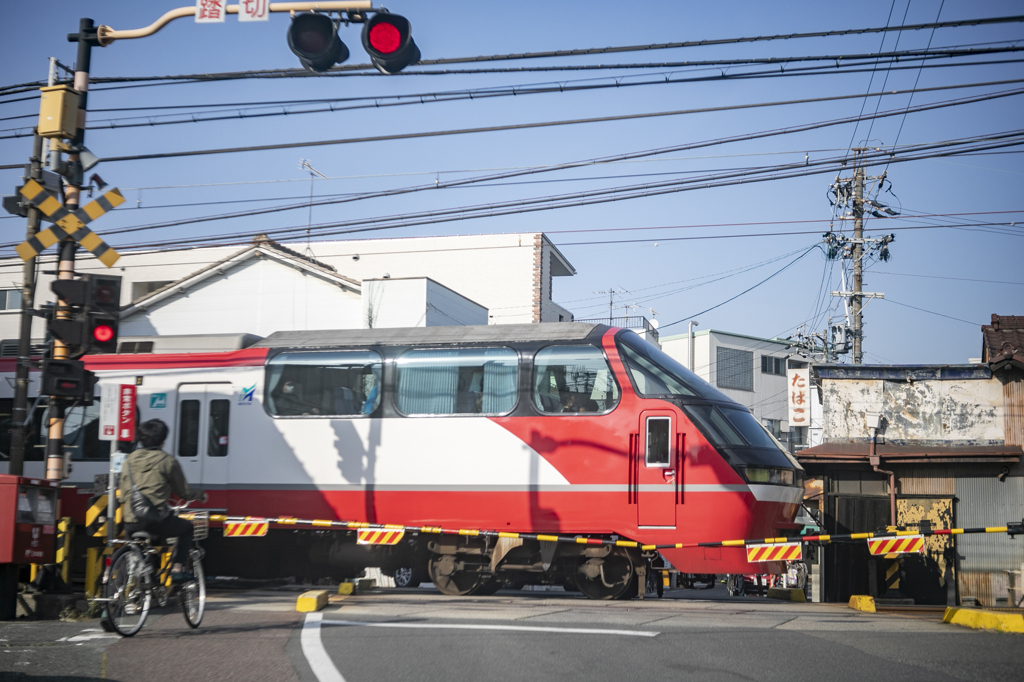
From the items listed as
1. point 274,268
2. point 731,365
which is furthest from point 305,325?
point 731,365

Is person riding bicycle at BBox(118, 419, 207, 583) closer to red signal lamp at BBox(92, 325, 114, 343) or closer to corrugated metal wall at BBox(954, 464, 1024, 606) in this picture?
red signal lamp at BBox(92, 325, 114, 343)

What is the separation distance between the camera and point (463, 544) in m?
12.4

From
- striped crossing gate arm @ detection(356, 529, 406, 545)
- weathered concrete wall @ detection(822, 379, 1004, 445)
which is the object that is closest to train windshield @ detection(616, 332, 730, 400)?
striped crossing gate arm @ detection(356, 529, 406, 545)

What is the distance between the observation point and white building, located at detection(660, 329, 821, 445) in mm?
53500

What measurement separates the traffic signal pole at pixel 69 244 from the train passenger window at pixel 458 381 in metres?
4.18

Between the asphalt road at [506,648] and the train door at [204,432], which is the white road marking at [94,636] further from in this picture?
the train door at [204,432]

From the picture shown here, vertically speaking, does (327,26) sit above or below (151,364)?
above

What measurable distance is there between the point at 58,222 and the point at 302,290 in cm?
2159

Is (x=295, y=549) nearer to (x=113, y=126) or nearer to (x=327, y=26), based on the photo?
(x=113, y=126)

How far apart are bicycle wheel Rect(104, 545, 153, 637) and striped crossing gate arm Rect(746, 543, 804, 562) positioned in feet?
22.8

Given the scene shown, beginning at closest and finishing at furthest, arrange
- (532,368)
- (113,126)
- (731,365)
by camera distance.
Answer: (532,368) → (113,126) → (731,365)

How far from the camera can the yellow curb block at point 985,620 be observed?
7.97m

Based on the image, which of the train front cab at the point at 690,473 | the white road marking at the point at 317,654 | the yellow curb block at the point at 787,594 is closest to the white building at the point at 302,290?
the yellow curb block at the point at 787,594

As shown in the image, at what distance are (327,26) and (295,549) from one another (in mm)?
7868
